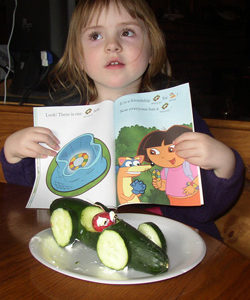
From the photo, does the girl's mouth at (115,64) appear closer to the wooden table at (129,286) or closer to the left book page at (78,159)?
the left book page at (78,159)

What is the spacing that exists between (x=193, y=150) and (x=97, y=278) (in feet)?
1.23

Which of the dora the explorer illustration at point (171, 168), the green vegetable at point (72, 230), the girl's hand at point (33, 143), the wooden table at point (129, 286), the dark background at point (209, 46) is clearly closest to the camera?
the wooden table at point (129, 286)

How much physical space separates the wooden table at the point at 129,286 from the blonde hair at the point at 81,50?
2.40ft

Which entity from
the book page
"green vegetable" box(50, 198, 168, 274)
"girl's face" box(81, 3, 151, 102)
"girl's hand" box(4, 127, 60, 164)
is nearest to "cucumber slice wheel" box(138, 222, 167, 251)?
"green vegetable" box(50, 198, 168, 274)

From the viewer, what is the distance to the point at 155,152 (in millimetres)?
776

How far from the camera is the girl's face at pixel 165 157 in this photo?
0.76 metres

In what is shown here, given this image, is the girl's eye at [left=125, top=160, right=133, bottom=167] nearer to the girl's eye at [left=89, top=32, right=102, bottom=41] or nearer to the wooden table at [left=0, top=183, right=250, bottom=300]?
the wooden table at [left=0, top=183, right=250, bottom=300]

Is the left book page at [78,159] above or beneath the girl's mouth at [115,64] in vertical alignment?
beneath

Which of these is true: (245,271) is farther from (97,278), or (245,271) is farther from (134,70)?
(134,70)

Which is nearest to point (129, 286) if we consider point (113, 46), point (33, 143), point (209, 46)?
point (33, 143)

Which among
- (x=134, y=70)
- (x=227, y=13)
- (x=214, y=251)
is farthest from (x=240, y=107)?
(x=214, y=251)

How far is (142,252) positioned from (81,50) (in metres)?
0.81

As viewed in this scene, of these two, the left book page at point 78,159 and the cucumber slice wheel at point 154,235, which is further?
the left book page at point 78,159

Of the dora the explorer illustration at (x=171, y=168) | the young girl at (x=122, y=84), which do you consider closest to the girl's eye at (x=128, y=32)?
the young girl at (x=122, y=84)
